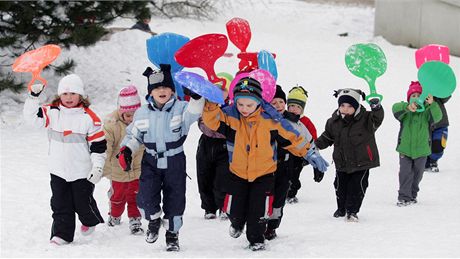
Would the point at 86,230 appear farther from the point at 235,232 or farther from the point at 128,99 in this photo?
the point at 235,232

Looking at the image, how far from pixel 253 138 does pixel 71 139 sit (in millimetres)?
1656

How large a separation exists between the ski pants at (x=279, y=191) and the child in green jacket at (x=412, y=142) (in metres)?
2.40

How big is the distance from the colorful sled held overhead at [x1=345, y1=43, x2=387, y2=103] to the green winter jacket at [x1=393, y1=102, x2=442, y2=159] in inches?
42.4

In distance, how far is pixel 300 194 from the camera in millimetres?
9703

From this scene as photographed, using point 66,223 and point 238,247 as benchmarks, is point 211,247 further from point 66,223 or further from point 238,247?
point 66,223

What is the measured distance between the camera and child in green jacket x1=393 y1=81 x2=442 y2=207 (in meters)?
8.68

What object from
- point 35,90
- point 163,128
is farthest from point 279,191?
point 35,90

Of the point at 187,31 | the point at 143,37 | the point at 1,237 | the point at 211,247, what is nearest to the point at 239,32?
the point at 211,247

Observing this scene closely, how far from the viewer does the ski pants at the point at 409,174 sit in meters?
8.78

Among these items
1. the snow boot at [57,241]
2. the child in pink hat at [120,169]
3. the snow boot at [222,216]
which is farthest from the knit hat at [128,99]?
the snow boot at [222,216]

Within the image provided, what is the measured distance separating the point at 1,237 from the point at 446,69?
495 centimetres

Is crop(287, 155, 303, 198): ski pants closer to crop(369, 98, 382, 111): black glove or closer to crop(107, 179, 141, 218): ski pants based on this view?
crop(369, 98, 382, 111): black glove

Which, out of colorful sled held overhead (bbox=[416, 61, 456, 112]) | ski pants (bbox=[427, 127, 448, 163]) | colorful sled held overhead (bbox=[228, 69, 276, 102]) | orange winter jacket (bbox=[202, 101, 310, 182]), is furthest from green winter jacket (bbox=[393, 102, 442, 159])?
orange winter jacket (bbox=[202, 101, 310, 182])

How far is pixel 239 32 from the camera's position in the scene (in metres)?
8.31
